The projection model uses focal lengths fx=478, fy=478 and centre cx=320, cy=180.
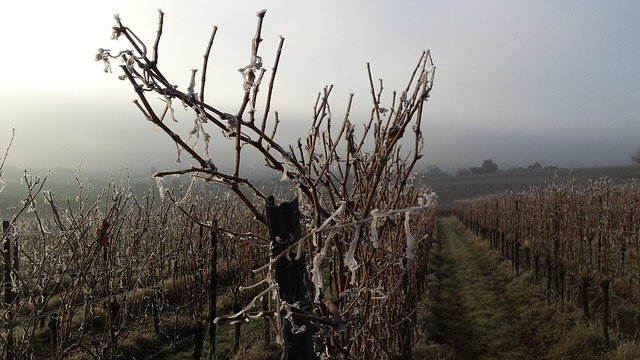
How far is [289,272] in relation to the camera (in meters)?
1.44

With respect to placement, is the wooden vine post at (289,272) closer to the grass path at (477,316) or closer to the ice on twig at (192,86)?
the ice on twig at (192,86)

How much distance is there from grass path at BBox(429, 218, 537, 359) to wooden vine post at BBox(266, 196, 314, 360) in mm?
6250

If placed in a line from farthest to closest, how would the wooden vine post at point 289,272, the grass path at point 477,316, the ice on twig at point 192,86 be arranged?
the grass path at point 477,316 → the wooden vine post at point 289,272 → the ice on twig at point 192,86

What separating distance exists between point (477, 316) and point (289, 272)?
27.4ft

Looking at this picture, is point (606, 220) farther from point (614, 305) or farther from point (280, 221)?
point (280, 221)

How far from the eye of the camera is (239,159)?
1.27 meters

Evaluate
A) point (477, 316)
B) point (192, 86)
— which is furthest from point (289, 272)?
point (477, 316)

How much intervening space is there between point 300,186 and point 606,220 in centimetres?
983

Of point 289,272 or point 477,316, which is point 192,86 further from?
point 477,316

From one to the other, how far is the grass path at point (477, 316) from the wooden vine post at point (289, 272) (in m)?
6.25

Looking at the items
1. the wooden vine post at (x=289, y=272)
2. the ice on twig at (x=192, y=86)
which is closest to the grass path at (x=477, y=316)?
the wooden vine post at (x=289, y=272)

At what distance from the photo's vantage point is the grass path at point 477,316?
7281 mm

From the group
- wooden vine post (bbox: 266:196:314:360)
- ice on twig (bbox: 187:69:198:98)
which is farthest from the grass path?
ice on twig (bbox: 187:69:198:98)

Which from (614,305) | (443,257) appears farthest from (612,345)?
(443,257)
